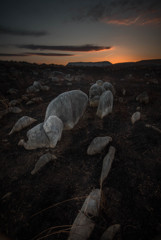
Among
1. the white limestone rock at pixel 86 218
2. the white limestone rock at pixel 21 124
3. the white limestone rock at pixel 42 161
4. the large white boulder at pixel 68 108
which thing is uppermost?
the large white boulder at pixel 68 108

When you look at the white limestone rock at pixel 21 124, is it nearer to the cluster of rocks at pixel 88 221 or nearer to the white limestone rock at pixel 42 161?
the white limestone rock at pixel 42 161

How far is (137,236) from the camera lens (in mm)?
1936

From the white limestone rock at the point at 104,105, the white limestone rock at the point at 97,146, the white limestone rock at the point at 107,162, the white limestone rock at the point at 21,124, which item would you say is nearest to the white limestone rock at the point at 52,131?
the white limestone rock at the point at 97,146

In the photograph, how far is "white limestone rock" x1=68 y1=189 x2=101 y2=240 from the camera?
6.36 ft

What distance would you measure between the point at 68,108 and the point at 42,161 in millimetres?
2316

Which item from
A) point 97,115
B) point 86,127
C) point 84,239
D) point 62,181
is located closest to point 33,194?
point 62,181

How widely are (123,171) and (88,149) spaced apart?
120cm

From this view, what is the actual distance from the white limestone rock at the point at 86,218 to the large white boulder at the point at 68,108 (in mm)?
2944

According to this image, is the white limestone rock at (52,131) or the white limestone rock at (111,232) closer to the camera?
the white limestone rock at (111,232)

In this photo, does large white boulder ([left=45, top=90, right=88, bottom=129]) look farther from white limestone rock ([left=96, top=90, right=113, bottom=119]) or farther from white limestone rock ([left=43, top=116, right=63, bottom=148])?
white limestone rock ([left=96, top=90, right=113, bottom=119])

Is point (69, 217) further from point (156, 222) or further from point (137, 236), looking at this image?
point (156, 222)

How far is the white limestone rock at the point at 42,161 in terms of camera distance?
131 inches

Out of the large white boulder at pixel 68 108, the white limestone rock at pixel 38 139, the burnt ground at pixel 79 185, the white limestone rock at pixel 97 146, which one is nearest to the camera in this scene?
the burnt ground at pixel 79 185

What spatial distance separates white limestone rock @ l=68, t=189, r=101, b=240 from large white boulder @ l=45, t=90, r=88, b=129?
116 inches
